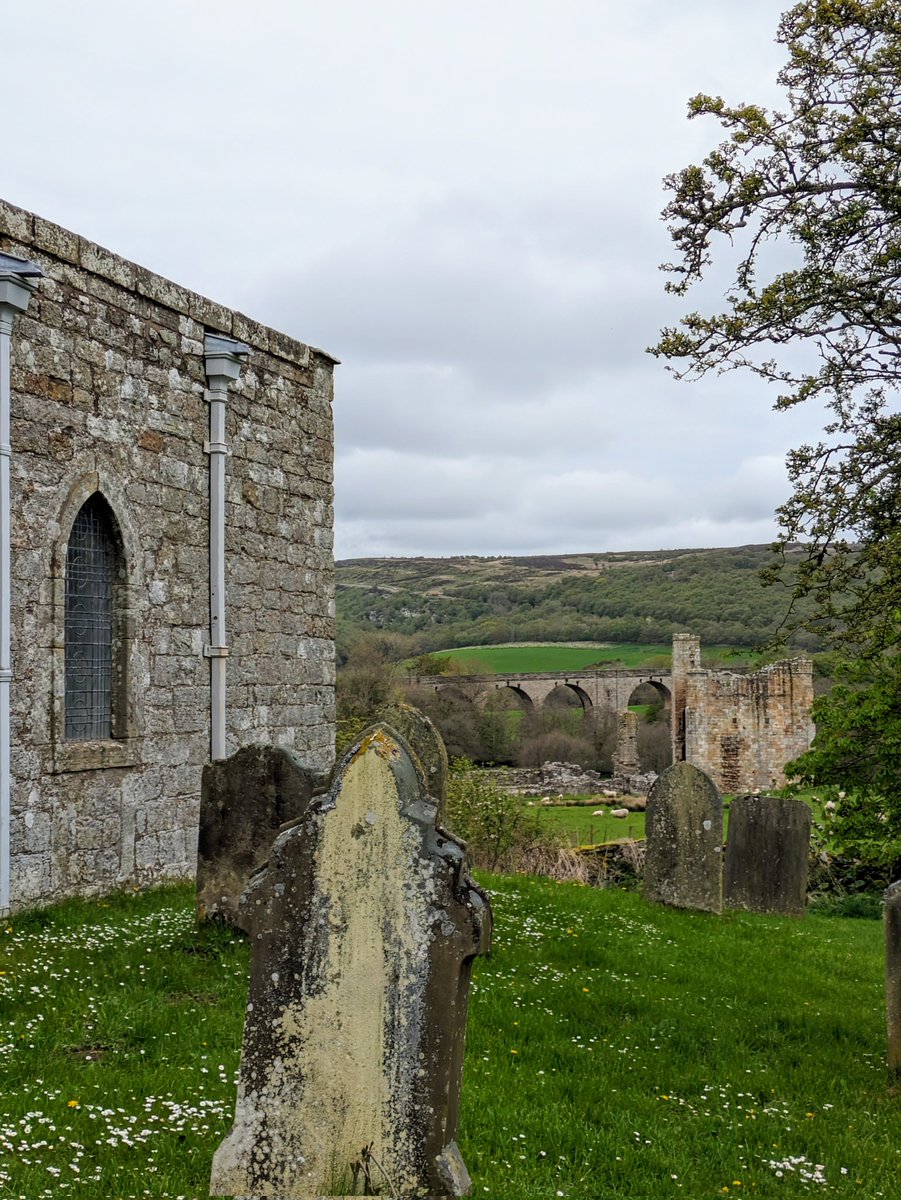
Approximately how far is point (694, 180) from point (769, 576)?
2.80 meters

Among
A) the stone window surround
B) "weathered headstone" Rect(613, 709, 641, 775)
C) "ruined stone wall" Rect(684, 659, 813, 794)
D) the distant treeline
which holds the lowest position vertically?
"weathered headstone" Rect(613, 709, 641, 775)

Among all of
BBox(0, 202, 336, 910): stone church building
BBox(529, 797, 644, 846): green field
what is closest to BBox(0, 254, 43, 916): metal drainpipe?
BBox(0, 202, 336, 910): stone church building

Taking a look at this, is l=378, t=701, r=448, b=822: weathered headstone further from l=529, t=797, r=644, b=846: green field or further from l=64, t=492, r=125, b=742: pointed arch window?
l=529, t=797, r=644, b=846: green field

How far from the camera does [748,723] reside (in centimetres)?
3762

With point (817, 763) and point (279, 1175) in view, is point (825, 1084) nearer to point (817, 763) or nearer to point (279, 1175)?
point (817, 763)

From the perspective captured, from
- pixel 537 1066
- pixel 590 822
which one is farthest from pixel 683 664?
pixel 537 1066

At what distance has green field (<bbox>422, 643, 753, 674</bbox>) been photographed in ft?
233

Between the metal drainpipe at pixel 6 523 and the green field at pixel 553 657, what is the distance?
191 feet

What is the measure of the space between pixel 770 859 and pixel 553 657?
63.8 meters

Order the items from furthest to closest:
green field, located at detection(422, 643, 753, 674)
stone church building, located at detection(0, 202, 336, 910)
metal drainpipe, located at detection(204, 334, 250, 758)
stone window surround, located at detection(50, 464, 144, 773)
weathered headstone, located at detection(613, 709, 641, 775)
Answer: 1. green field, located at detection(422, 643, 753, 674)
2. weathered headstone, located at detection(613, 709, 641, 775)
3. metal drainpipe, located at detection(204, 334, 250, 758)
4. stone window surround, located at detection(50, 464, 144, 773)
5. stone church building, located at detection(0, 202, 336, 910)

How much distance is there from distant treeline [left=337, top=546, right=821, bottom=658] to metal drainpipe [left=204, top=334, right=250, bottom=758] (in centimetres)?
5966

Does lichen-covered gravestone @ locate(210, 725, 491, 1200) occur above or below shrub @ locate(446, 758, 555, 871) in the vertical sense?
above

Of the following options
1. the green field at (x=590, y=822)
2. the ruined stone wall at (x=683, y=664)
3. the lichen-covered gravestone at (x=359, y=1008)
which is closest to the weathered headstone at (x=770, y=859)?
the green field at (x=590, y=822)

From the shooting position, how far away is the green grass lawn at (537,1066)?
4500 millimetres
